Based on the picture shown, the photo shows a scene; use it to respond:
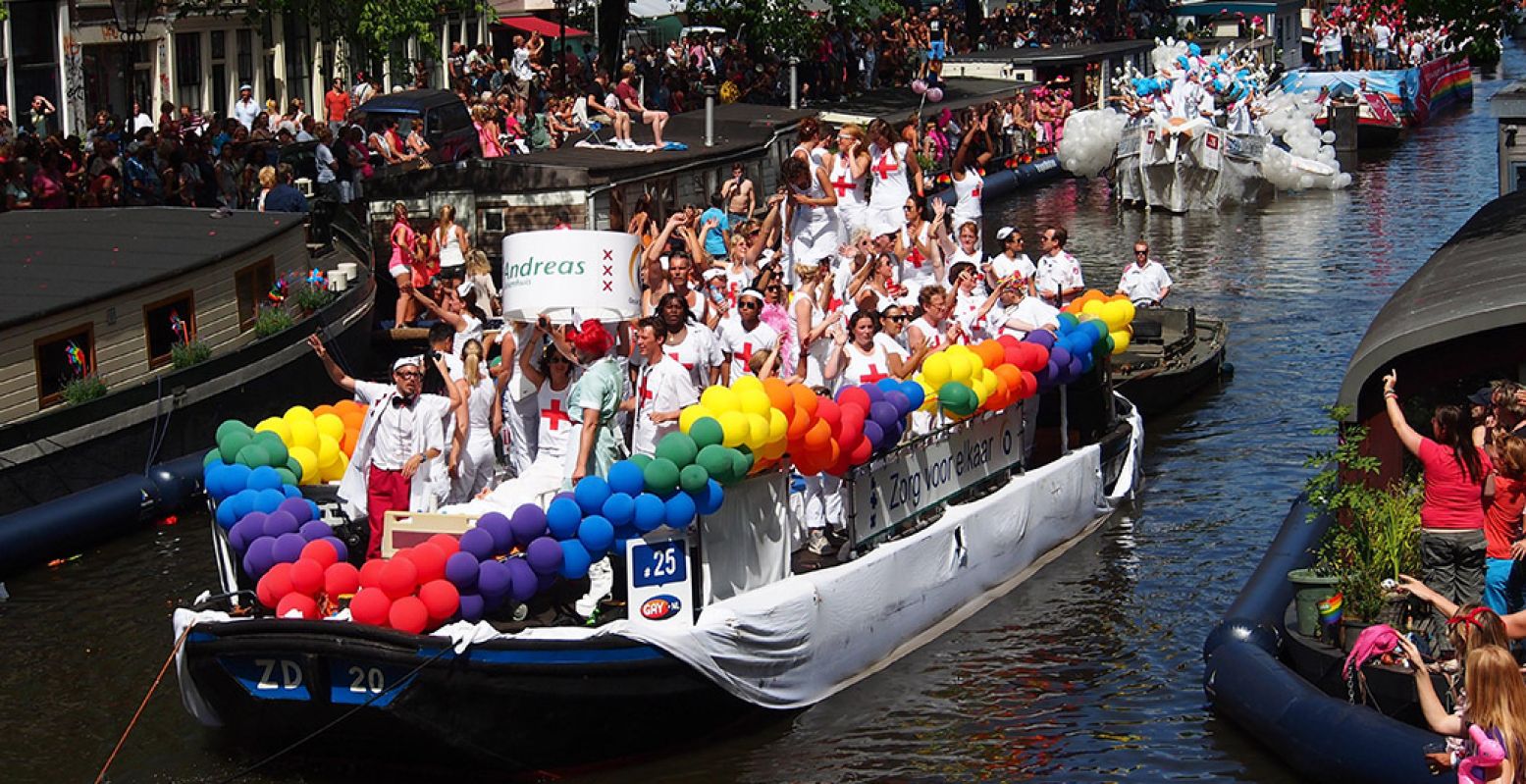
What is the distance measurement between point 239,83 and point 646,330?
31126mm

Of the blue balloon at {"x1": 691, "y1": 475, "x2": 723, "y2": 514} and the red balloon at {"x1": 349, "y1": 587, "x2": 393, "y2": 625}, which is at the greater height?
the blue balloon at {"x1": 691, "y1": 475, "x2": 723, "y2": 514}

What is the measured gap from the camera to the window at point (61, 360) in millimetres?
19016

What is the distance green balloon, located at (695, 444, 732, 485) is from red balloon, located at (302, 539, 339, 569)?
225cm

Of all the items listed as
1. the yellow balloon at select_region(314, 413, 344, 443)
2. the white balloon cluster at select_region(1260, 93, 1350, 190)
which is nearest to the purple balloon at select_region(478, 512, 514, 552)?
the yellow balloon at select_region(314, 413, 344, 443)

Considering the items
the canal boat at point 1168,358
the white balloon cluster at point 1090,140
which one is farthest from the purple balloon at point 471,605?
the white balloon cluster at point 1090,140

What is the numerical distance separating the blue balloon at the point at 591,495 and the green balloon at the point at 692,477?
43 centimetres

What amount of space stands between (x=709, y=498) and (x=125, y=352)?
9.07m

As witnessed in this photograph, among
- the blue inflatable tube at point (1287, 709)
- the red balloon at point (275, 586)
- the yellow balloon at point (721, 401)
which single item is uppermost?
the yellow balloon at point (721, 401)

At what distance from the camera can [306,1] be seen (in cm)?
4047

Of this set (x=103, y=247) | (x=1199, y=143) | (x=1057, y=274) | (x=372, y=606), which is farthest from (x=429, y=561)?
(x=1199, y=143)

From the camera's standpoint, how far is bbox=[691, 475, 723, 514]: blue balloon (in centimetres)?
1287

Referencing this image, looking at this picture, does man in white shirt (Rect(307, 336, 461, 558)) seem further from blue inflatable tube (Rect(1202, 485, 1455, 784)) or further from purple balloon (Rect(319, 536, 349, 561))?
blue inflatable tube (Rect(1202, 485, 1455, 784))

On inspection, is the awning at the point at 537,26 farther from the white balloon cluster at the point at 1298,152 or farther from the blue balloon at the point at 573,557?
the blue balloon at the point at 573,557

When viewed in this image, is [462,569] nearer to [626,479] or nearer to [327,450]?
[626,479]
